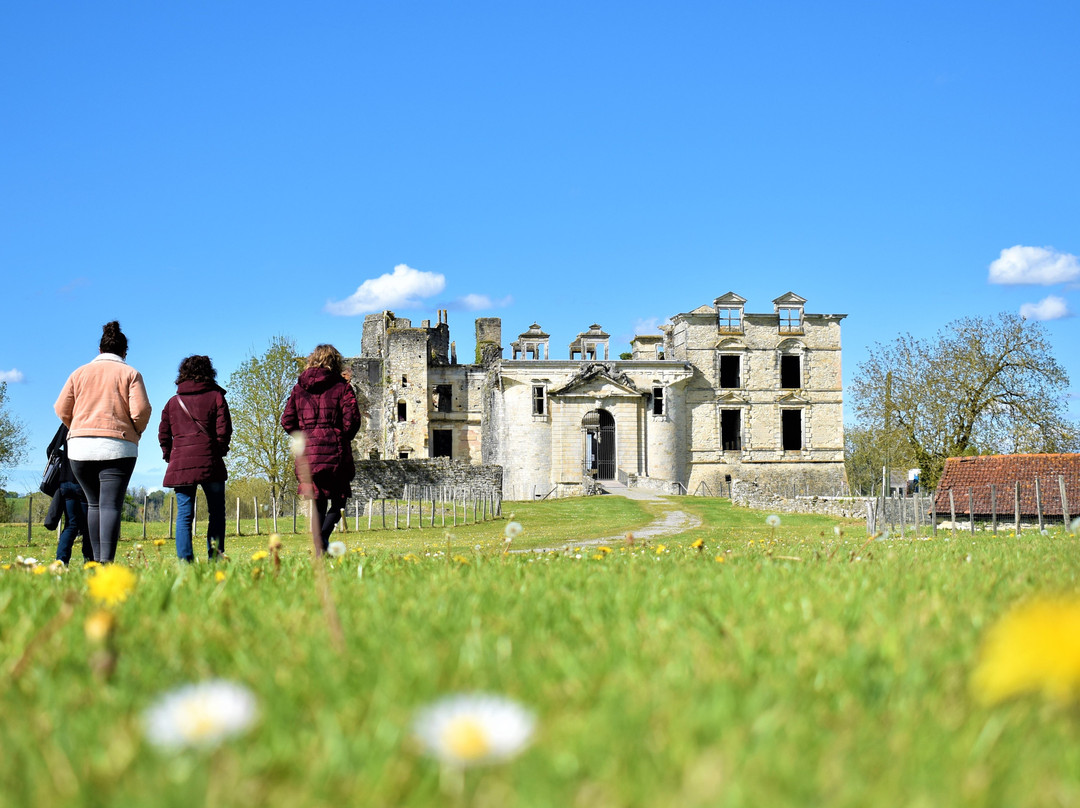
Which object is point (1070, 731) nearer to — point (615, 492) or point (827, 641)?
point (827, 641)

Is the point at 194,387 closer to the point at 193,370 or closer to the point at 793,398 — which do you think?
the point at 193,370

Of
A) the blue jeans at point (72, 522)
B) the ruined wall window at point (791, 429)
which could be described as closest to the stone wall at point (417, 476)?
the ruined wall window at point (791, 429)

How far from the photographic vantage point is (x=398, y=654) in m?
2.56

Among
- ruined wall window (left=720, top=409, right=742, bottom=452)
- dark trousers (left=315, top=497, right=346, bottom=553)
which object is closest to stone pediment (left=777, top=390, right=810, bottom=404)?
ruined wall window (left=720, top=409, right=742, bottom=452)

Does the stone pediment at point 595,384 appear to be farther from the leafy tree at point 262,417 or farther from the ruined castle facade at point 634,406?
the leafy tree at point 262,417

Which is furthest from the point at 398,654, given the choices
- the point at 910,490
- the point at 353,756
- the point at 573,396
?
the point at 910,490

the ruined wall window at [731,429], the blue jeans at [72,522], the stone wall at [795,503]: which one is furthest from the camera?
the ruined wall window at [731,429]

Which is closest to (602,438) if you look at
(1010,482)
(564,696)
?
(1010,482)

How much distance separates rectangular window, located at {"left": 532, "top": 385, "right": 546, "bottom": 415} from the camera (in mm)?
53803

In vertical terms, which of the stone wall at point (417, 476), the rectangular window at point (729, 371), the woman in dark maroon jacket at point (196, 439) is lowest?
the stone wall at point (417, 476)

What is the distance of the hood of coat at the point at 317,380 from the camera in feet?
32.0

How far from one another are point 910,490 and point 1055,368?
35.7 feet

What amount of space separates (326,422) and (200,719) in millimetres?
Result: 8339

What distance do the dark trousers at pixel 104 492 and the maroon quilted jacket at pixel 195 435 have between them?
2.05 feet
